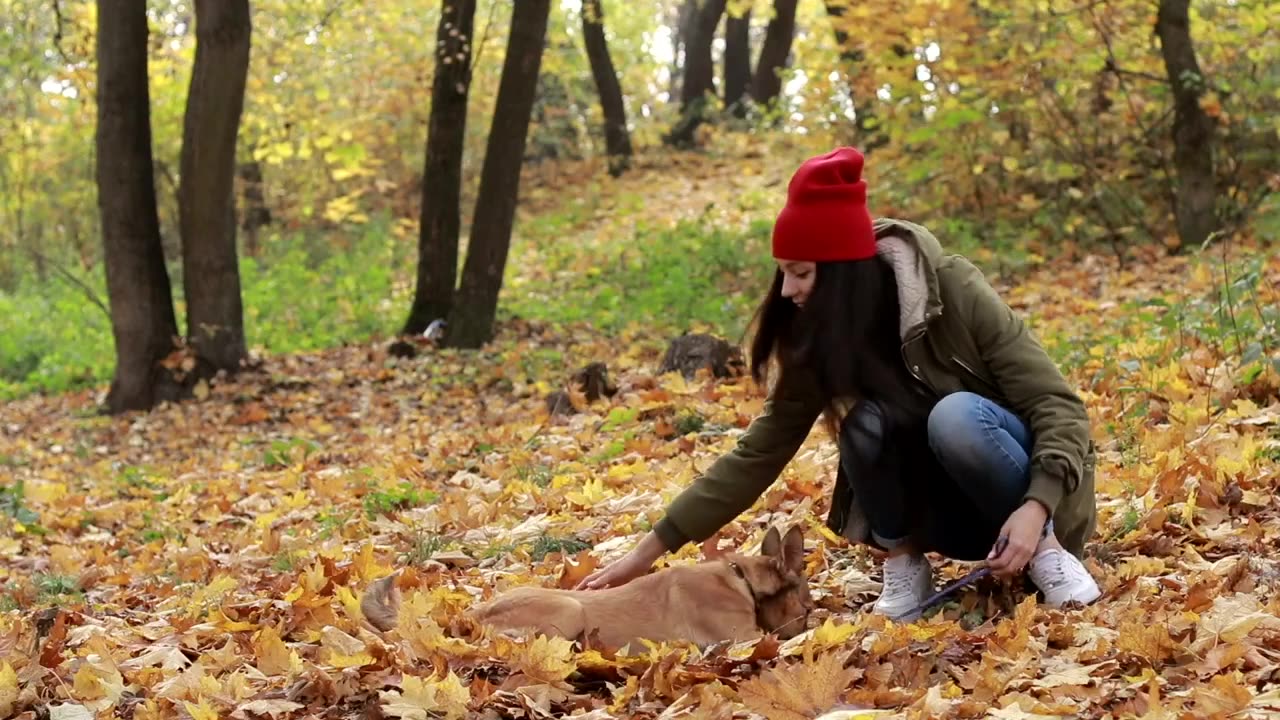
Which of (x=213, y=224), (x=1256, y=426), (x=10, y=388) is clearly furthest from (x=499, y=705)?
(x=10, y=388)

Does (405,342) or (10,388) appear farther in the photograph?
(10,388)

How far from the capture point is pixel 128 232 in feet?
37.7

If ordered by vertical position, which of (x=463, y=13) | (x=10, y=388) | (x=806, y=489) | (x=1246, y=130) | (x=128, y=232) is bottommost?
(x=10, y=388)

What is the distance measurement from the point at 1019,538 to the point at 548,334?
9674 mm

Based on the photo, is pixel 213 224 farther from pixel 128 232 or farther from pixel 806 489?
pixel 806 489

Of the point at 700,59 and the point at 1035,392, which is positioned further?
the point at 700,59

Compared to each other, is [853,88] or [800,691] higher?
[853,88]

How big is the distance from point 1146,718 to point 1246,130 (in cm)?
1043

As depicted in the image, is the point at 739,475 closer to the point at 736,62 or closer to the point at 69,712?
the point at 69,712

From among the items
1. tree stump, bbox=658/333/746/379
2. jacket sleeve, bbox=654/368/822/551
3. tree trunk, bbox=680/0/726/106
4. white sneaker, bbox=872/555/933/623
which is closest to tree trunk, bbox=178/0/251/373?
tree stump, bbox=658/333/746/379

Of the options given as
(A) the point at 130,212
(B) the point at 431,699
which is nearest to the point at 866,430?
(B) the point at 431,699

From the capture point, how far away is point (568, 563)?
4.19 metres

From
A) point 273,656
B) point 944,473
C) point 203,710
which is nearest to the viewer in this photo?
point 203,710

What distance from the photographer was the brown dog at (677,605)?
3453mm
